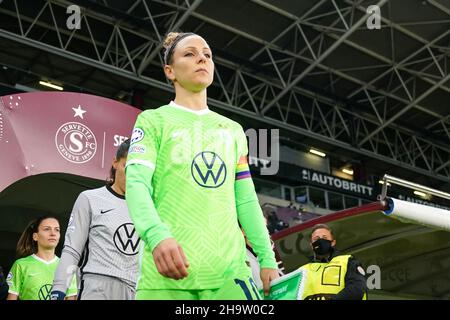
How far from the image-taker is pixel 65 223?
16.3 ft

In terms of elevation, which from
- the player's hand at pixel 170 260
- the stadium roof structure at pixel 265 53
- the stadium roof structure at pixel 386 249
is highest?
the stadium roof structure at pixel 265 53

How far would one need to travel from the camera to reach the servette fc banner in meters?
4.21

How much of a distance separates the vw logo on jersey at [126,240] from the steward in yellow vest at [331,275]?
4.72 feet

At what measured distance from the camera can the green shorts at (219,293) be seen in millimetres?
1673

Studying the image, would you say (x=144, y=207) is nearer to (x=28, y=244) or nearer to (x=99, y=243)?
(x=99, y=243)

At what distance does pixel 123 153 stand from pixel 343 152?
2007cm

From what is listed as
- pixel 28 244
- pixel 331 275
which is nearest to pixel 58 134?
pixel 28 244

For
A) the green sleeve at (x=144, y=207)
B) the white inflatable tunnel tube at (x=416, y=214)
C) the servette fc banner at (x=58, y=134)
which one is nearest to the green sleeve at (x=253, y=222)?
the green sleeve at (x=144, y=207)

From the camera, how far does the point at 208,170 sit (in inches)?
74.4

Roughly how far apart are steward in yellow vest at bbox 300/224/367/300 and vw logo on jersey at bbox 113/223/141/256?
1440 millimetres

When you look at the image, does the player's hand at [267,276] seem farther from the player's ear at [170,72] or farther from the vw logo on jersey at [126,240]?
the vw logo on jersey at [126,240]

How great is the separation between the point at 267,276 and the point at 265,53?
620 inches

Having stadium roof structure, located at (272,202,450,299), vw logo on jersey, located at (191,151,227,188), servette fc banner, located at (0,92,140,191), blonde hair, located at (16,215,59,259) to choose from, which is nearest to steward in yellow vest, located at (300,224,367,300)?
stadium roof structure, located at (272,202,450,299)

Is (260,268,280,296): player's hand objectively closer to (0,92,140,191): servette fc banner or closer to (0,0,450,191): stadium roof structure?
(0,92,140,191): servette fc banner
